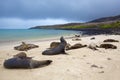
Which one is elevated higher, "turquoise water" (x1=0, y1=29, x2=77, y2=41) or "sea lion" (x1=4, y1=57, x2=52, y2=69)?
"sea lion" (x1=4, y1=57, x2=52, y2=69)

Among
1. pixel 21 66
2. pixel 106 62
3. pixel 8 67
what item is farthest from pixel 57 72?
pixel 106 62

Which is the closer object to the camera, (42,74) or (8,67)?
(42,74)

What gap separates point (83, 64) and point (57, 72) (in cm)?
179

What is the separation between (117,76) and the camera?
8000mm

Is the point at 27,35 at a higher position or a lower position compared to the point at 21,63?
lower

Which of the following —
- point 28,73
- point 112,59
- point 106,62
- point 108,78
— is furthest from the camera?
point 112,59

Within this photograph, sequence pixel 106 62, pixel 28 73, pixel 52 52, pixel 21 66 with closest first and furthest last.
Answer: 1. pixel 28 73
2. pixel 21 66
3. pixel 106 62
4. pixel 52 52

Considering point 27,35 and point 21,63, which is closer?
point 21,63

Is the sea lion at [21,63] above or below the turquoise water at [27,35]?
above

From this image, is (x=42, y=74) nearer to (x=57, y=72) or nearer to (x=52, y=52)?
(x=57, y=72)

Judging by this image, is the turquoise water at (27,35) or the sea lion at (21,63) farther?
the turquoise water at (27,35)

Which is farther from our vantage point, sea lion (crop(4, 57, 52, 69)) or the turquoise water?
the turquoise water

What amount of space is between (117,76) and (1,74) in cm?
438

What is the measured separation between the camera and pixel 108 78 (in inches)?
304
